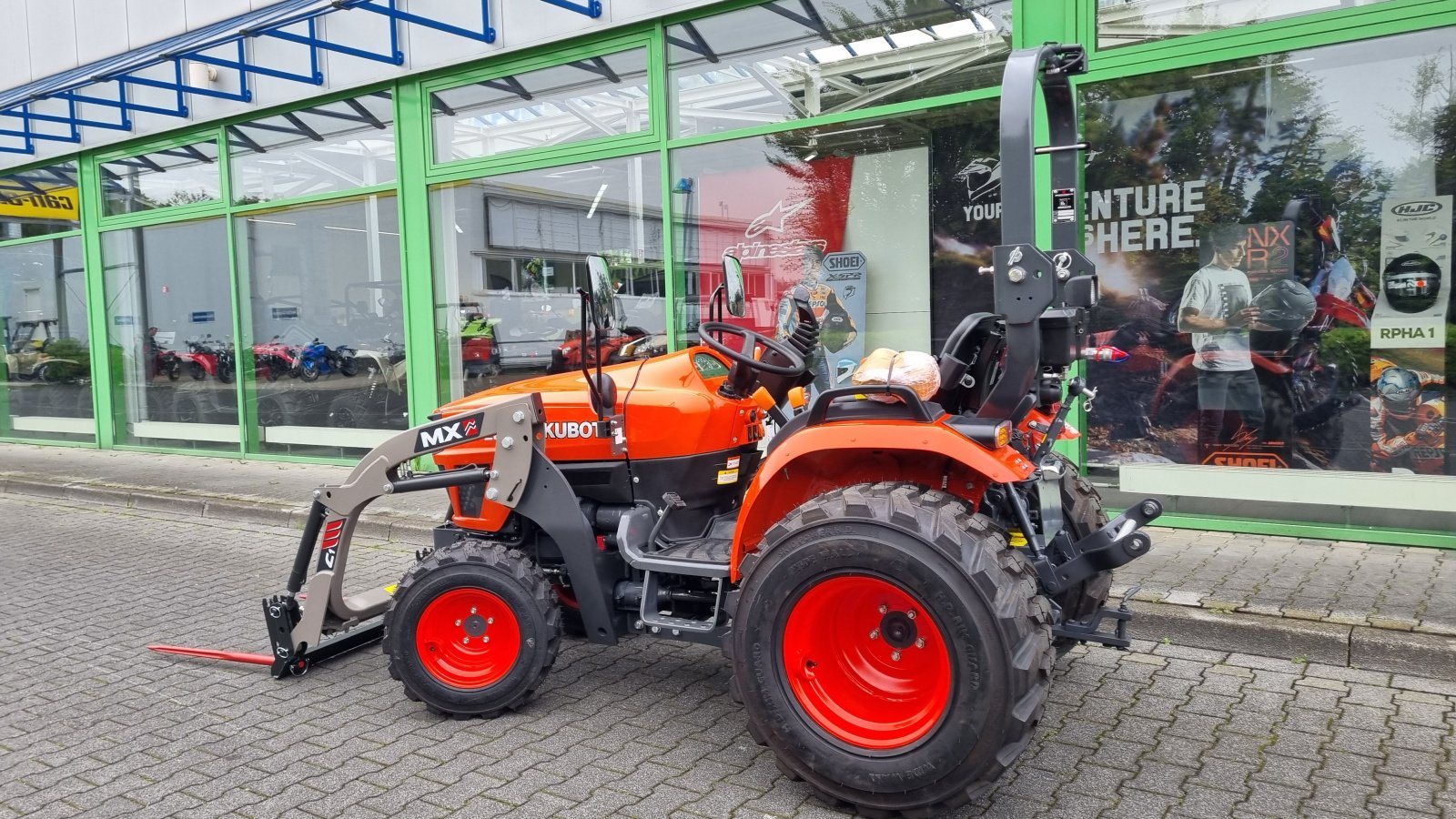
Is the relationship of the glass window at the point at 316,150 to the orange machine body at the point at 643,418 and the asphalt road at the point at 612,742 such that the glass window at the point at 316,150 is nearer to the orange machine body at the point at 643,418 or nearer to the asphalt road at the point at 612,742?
the asphalt road at the point at 612,742

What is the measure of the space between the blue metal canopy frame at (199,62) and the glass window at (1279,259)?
4.60 m

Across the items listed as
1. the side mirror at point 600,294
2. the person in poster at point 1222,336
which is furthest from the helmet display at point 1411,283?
the side mirror at point 600,294

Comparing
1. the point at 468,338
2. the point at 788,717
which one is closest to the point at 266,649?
the point at 788,717

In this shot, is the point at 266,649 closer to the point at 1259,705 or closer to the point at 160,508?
Result: the point at 1259,705

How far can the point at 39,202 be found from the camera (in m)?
13.6

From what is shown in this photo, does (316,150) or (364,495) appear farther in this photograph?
(316,150)

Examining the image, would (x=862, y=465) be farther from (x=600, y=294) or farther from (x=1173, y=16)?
(x=1173, y=16)

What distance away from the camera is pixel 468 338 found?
9.88 m

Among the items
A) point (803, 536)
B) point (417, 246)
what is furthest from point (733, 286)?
point (417, 246)

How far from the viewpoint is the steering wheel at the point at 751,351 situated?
4012mm

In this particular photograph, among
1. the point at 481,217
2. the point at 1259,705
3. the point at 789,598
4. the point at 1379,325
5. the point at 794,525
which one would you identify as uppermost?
the point at 481,217

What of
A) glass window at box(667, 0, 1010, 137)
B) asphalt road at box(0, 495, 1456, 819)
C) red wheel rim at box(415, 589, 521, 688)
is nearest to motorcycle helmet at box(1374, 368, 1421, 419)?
asphalt road at box(0, 495, 1456, 819)

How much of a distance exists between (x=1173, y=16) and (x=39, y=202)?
45.9ft

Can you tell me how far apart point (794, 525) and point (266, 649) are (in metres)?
3.20
